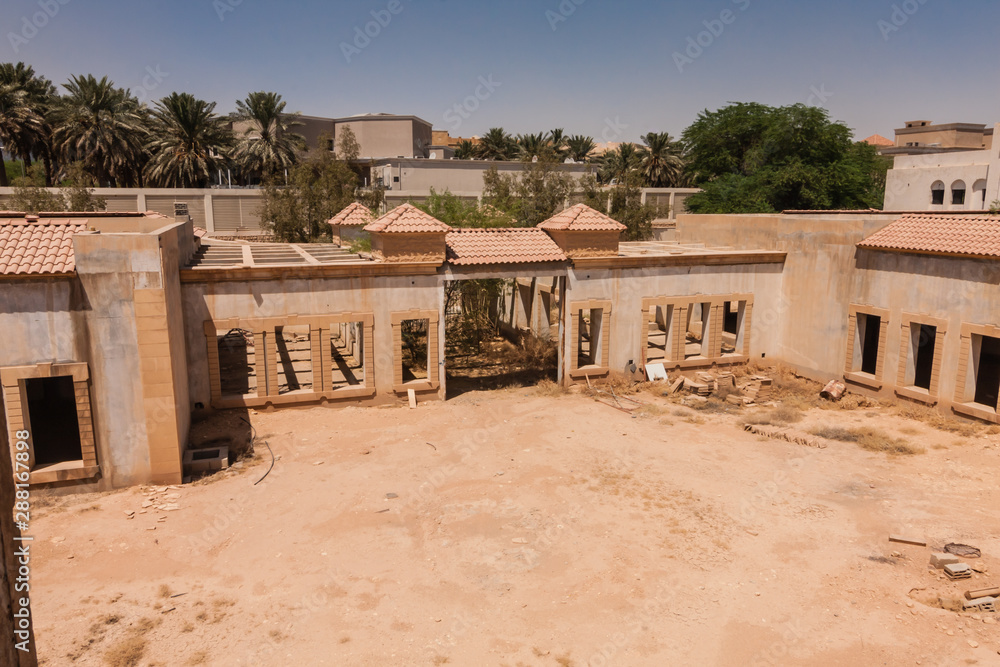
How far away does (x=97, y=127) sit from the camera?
40844mm

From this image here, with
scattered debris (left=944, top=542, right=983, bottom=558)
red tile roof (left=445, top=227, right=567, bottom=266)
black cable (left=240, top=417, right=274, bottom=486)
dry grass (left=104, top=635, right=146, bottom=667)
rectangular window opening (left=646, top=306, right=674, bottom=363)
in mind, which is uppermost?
red tile roof (left=445, top=227, right=567, bottom=266)

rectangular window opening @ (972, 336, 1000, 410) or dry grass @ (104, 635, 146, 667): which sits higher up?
rectangular window opening @ (972, 336, 1000, 410)

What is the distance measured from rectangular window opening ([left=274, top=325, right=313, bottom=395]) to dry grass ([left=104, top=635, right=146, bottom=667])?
8.99 metres

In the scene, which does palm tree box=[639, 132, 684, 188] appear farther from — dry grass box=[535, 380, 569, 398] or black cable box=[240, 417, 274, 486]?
black cable box=[240, 417, 274, 486]

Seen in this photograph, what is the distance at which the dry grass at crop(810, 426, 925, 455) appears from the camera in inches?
629

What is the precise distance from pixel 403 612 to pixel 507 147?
62.1 meters

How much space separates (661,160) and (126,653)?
5413 cm

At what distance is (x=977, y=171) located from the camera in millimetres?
37594

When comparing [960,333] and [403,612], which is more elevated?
[960,333]

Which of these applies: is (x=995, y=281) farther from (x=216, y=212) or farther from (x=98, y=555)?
(x=216, y=212)

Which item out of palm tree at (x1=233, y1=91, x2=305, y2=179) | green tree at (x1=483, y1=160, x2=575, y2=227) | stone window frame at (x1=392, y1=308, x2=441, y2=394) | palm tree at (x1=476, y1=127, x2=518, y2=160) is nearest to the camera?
stone window frame at (x1=392, y1=308, x2=441, y2=394)

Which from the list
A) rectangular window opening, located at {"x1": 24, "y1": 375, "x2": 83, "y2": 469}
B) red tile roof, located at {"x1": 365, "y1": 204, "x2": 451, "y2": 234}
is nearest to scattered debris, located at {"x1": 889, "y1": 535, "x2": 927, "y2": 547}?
red tile roof, located at {"x1": 365, "y1": 204, "x2": 451, "y2": 234}

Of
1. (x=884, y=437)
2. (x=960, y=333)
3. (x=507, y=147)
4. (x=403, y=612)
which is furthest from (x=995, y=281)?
(x=507, y=147)

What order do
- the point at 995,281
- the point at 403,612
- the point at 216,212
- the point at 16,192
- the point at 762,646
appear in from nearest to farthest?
the point at 762,646 < the point at 403,612 < the point at 995,281 < the point at 16,192 < the point at 216,212
